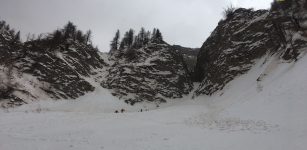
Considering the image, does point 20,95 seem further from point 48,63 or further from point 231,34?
point 231,34

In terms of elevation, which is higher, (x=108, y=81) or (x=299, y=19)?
(x=299, y=19)

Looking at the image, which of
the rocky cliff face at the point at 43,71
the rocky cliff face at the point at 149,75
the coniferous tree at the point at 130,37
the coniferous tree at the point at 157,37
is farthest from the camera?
the coniferous tree at the point at 130,37

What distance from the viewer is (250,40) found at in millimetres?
55656

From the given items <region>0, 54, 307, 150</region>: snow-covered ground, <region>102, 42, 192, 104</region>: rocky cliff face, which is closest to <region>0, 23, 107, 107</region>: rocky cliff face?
<region>102, 42, 192, 104</region>: rocky cliff face

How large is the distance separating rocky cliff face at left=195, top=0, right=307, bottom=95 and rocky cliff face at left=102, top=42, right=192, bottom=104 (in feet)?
19.8

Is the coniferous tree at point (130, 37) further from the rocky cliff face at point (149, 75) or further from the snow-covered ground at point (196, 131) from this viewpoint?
the snow-covered ground at point (196, 131)

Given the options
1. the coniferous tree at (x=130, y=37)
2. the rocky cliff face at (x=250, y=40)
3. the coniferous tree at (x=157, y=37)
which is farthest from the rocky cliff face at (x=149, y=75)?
the coniferous tree at (x=130, y=37)

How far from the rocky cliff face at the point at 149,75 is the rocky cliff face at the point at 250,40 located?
19.8ft

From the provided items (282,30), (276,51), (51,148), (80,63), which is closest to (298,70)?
(276,51)

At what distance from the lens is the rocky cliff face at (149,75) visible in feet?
194

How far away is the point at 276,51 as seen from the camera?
149 feet

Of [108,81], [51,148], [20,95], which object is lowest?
[51,148]

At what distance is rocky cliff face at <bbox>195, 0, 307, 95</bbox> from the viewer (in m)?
44.8

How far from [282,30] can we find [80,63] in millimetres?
39895
